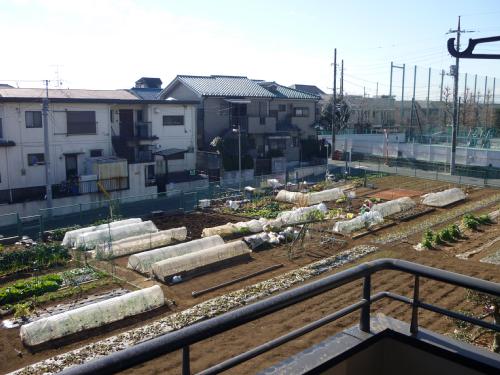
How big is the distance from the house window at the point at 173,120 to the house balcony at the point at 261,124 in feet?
16.8

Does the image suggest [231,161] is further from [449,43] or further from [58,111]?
[449,43]

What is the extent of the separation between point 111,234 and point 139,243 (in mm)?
1005

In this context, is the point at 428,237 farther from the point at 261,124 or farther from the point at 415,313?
the point at 261,124

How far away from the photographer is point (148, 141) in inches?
997

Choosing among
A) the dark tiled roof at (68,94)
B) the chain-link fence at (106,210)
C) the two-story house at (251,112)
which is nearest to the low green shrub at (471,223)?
the chain-link fence at (106,210)

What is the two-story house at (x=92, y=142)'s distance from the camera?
20578 millimetres

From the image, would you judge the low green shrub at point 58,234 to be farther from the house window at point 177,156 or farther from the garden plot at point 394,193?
the garden plot at point 394,193

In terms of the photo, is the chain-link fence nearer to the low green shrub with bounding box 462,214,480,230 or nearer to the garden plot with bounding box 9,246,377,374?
the garden plot with bounding box 9,246,377,374

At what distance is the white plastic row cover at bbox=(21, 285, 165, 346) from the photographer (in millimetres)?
9023

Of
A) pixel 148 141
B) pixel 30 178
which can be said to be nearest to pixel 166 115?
pixel 148 141

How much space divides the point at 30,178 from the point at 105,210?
166 inches

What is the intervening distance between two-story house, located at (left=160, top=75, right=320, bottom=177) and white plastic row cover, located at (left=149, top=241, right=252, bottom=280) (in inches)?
580

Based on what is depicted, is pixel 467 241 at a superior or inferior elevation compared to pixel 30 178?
inferior

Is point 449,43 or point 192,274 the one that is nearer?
point 449,43
